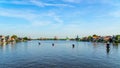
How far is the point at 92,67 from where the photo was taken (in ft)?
151

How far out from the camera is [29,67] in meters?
46.2

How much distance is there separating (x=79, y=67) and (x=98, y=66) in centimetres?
546

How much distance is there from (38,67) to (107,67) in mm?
18366

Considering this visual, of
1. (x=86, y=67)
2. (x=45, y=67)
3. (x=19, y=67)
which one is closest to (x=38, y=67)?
(x=45, y=67)

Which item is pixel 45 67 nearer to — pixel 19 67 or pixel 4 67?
pixel 19 67

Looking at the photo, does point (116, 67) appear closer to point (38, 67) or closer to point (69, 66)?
point (69, 66)

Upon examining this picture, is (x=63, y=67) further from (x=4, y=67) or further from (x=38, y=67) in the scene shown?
(x=4, y=67)

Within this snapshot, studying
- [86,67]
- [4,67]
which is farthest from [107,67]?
[4,67]

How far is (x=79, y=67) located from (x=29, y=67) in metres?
13.3

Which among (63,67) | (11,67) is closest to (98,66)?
(63,67)

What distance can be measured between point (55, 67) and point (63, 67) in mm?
2138

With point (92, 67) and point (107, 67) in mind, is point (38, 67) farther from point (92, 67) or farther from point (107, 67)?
point (107, 67)

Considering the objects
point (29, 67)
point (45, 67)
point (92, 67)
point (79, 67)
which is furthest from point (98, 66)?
point (29, 67)

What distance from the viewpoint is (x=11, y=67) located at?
149ft
